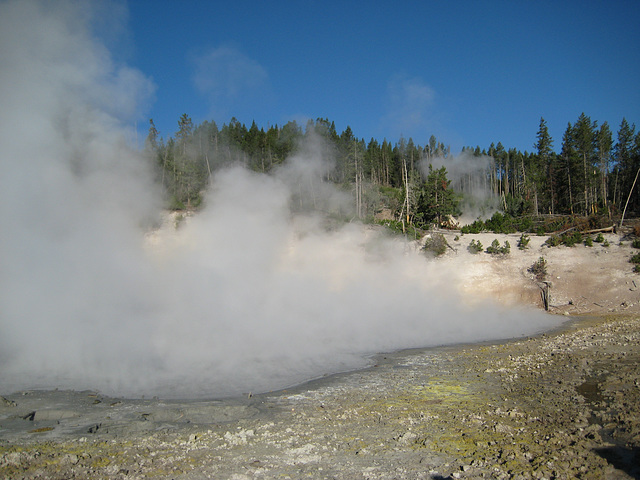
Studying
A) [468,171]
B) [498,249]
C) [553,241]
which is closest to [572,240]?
[553,241]

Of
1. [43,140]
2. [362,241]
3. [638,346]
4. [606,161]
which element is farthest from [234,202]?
[606,161]

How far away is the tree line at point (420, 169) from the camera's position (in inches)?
969

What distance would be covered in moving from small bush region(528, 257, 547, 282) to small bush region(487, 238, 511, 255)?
154 centimetres

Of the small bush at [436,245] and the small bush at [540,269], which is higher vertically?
the small bush at [436,245]

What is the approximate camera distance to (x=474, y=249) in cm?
2191

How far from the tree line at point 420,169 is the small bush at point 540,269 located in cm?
515

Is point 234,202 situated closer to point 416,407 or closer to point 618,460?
point 416,407

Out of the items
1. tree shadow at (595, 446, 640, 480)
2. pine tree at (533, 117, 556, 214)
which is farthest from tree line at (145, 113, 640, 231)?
tree shadow at (595, 446, 640, 480)

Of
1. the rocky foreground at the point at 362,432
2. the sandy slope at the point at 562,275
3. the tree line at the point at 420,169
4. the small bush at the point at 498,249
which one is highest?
the tree line at the point at 420,169

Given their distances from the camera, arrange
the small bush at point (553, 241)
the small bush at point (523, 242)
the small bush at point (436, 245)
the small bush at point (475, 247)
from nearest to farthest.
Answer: the small bush at point (553, 241) → the small bush at point (523, 242) → the small bush at point (475, 247) → the small bush at point (436, 245)

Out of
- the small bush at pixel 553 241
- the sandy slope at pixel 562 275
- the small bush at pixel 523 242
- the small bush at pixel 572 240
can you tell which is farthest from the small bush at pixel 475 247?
the small bush at pixel 572 240

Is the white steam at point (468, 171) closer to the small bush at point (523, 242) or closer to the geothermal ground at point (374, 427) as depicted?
the small bush at point (523, 242)

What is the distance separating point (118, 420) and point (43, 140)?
565 centimetres

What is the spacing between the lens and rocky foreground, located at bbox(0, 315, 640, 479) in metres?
4.24
